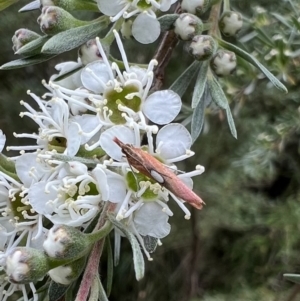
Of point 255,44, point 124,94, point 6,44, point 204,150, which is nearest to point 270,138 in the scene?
point 255,44

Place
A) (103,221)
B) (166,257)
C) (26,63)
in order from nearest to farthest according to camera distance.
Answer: (103,221)
(26,63)
(166,257)

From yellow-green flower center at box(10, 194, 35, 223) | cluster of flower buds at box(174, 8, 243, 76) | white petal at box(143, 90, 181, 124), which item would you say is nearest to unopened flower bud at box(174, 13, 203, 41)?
cluster of flower buds at box(174, 8, 243, 76)

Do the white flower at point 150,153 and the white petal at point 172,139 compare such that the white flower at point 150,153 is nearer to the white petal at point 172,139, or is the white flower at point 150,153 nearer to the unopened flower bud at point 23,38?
the white petal at point 172,139

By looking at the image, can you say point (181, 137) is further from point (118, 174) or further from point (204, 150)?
point (204, 150)

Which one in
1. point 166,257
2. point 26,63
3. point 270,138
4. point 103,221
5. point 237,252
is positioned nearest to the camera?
point 103,221

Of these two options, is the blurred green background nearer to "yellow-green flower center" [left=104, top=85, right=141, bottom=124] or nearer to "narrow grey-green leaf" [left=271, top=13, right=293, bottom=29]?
"narrow grey-green leaf" [left=271, top=13, right=293, bottom=29]

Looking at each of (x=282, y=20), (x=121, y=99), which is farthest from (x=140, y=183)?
(x=282, y=20)

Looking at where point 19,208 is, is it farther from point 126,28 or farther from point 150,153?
point 126,28
